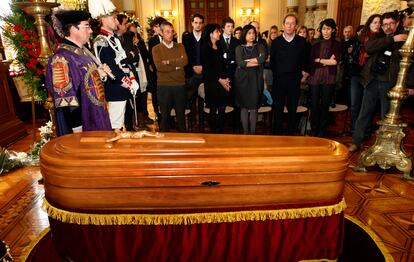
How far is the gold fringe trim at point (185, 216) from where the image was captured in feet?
5.16

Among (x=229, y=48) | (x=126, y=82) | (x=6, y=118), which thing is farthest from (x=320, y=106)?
(x=6, y=118)

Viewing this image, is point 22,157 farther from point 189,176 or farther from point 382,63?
point 382,63

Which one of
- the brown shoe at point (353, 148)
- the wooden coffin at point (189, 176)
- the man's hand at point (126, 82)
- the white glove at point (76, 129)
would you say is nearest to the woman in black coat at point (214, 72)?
the man's hand at point (126, 82)

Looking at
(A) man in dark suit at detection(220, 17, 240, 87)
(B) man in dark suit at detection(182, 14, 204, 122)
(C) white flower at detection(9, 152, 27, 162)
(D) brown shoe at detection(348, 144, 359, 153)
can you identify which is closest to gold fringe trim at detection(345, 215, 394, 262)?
(D) brown shoe at detection(348, 144, 359, 153)

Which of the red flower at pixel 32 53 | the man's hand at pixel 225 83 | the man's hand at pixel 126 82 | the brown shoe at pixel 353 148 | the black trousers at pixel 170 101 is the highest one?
the red flower at pixel 32 53

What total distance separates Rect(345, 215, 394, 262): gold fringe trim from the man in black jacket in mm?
1862

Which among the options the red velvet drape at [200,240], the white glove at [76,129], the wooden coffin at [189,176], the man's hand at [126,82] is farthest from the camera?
the man's hand at [126,82]

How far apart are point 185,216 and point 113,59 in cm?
189

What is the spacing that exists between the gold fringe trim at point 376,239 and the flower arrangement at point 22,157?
131 inches

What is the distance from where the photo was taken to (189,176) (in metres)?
1.52

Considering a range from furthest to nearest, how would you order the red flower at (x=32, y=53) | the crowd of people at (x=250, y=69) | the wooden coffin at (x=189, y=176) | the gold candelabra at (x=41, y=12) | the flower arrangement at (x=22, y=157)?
1. the flower arrangement at (x=22, y=157)
2. the red flower at (x=32, y=53)
3. the crowd of people at (x=250, y=69)
4. the gold candelabra at (x=41, y=12)
5. the wooden coffin at (x=189, y=176)

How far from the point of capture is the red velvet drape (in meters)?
1.62

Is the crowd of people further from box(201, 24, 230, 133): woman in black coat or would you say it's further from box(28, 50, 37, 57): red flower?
box(28, 50, 37, 57): red flower

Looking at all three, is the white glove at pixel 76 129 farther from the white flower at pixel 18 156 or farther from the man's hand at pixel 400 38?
the man's hand at pixel 400 38
